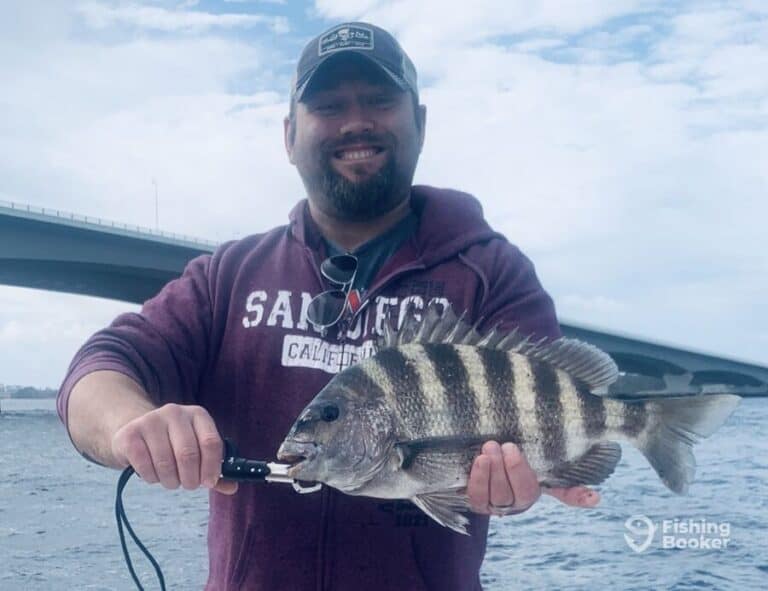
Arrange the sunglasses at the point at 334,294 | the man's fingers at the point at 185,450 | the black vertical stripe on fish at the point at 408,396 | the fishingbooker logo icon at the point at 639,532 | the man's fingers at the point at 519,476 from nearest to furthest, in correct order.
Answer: the man's fingers at the point at 185,450 < the man's fingers at the point at 519,476 < the black vertical stripe on fish at the point at 408,396 < the sunglasses at the point at 334,294 < the fishingbooker logo icon at the point at 639,532

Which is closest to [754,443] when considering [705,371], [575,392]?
[705,371]

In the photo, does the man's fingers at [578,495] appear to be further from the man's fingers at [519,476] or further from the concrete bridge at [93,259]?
the concrete bridge at [93,259]

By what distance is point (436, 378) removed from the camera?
98.4 inches

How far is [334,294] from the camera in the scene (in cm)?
292

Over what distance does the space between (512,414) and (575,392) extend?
30 cm

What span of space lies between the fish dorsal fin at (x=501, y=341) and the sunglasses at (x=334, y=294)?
0.76ft

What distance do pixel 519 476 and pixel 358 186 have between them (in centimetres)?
130

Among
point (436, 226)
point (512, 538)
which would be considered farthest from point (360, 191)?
point (512, 538)

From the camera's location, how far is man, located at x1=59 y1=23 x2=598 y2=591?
2.59 meters

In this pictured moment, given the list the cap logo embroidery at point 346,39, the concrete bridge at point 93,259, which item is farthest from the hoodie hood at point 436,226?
the concrete bridge at point 93,259

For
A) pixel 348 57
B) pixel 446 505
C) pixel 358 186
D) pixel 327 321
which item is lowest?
pixel 446 505

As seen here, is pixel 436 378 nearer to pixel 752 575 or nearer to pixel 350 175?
pixel 350 175

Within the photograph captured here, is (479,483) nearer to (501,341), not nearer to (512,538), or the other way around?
(501,341)

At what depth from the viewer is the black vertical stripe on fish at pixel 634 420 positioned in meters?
2.71
